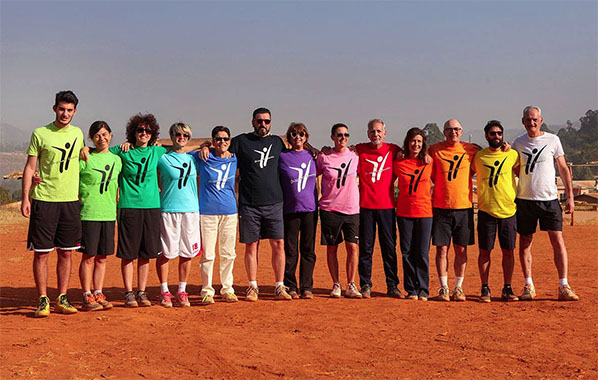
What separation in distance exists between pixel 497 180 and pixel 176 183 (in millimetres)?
4029

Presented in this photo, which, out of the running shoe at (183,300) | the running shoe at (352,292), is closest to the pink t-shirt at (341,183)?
the running shoe at (352,292)

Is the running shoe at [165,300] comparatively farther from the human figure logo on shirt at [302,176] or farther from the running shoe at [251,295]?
the human figure logo on shirt at [302,176]

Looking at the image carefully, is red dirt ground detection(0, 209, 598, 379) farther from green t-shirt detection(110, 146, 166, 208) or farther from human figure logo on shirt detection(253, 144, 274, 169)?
human figure logo on shirt detection(253, 144, 274, 169)

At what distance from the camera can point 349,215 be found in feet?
26.1

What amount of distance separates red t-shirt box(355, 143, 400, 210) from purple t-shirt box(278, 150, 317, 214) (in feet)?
2.24

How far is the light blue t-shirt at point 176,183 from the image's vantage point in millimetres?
7426

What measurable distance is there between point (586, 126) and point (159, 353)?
102 meters

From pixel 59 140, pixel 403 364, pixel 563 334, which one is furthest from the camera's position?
pixel 59 140

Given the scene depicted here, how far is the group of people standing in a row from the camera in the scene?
7.34 meters

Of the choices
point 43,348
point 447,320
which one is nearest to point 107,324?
point 43,348

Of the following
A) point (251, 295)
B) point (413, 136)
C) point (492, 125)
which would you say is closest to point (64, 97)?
point (251, 295)

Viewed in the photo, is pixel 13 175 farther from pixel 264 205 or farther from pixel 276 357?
pixel 276 357

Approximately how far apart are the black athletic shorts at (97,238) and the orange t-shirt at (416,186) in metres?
3.68

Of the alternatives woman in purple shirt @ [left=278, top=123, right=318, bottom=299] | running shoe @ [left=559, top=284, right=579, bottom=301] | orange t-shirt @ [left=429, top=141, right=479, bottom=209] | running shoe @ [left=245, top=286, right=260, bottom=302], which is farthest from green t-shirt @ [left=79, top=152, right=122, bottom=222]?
running shoe @ [left=559, top=284, right=579, bottom=301]
